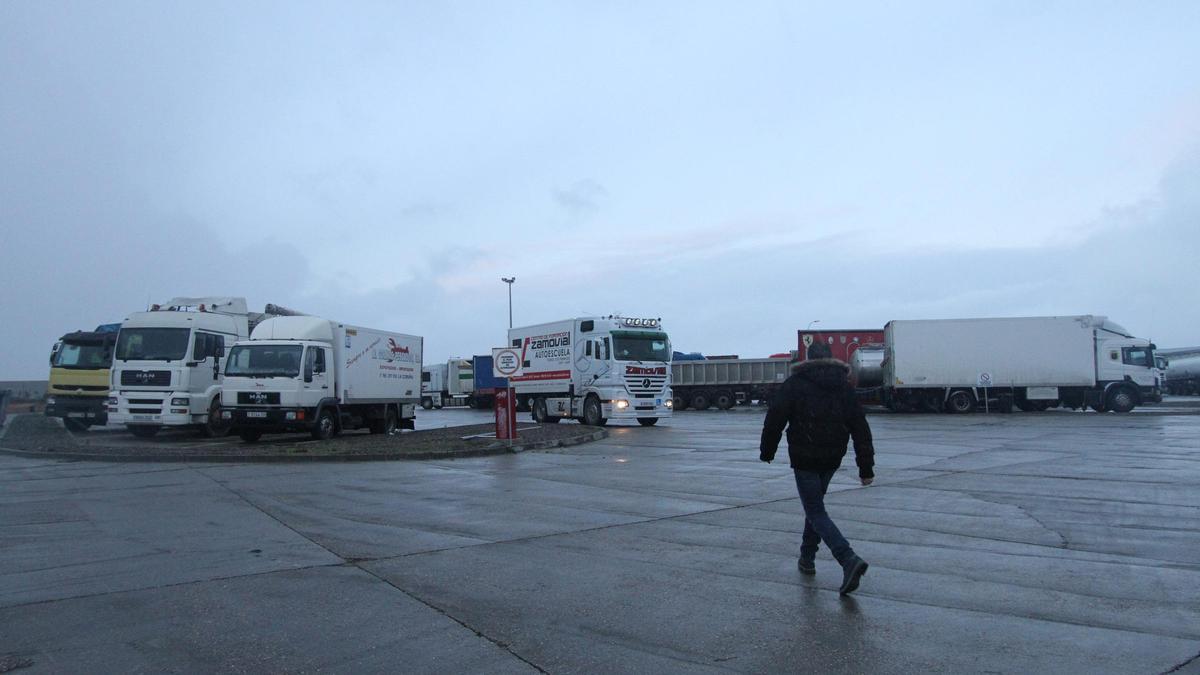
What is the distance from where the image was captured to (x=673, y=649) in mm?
4637

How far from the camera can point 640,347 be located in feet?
87.6

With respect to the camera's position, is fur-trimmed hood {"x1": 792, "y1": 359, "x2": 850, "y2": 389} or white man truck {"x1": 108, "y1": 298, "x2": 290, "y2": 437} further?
white man truck {"x1": 108, "y1": 298, "x2": 290, "y2": 437}

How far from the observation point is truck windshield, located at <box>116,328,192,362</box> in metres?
21.6

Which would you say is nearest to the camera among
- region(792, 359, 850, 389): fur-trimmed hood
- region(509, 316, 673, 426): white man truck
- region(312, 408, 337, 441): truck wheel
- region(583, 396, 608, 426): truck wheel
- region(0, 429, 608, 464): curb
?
region(792, 359, 850, 389): fur-trimmed hood

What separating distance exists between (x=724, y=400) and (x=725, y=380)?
105cm

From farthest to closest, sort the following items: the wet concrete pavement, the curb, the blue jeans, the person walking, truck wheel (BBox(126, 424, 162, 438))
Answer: truck wheel (BBox(126, 424, 162, 438)), the curb, the person walking, the blue jeans, the wet concrete pavement

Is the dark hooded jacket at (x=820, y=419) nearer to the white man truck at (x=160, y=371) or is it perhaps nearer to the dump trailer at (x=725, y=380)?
the white man truck at (x=160, y=371)

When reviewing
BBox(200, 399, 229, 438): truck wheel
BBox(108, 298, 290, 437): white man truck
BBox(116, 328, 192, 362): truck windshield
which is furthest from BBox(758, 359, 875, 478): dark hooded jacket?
BBox(200, 399, 229, 438): truck wheel

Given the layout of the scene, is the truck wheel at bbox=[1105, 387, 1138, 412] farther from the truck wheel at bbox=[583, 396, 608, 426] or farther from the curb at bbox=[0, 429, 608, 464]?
the curb at bbox=[0, 429, 608, 464]

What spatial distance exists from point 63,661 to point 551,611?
8.85 feet

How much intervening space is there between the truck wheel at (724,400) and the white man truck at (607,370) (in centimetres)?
1602

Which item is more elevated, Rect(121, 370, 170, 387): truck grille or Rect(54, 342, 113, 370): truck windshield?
Rect(54, 342, 113, 370): truck windshield

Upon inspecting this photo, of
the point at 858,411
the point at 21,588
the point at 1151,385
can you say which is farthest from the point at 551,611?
the point at 1151,385

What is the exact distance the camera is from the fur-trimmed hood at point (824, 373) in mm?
6016
